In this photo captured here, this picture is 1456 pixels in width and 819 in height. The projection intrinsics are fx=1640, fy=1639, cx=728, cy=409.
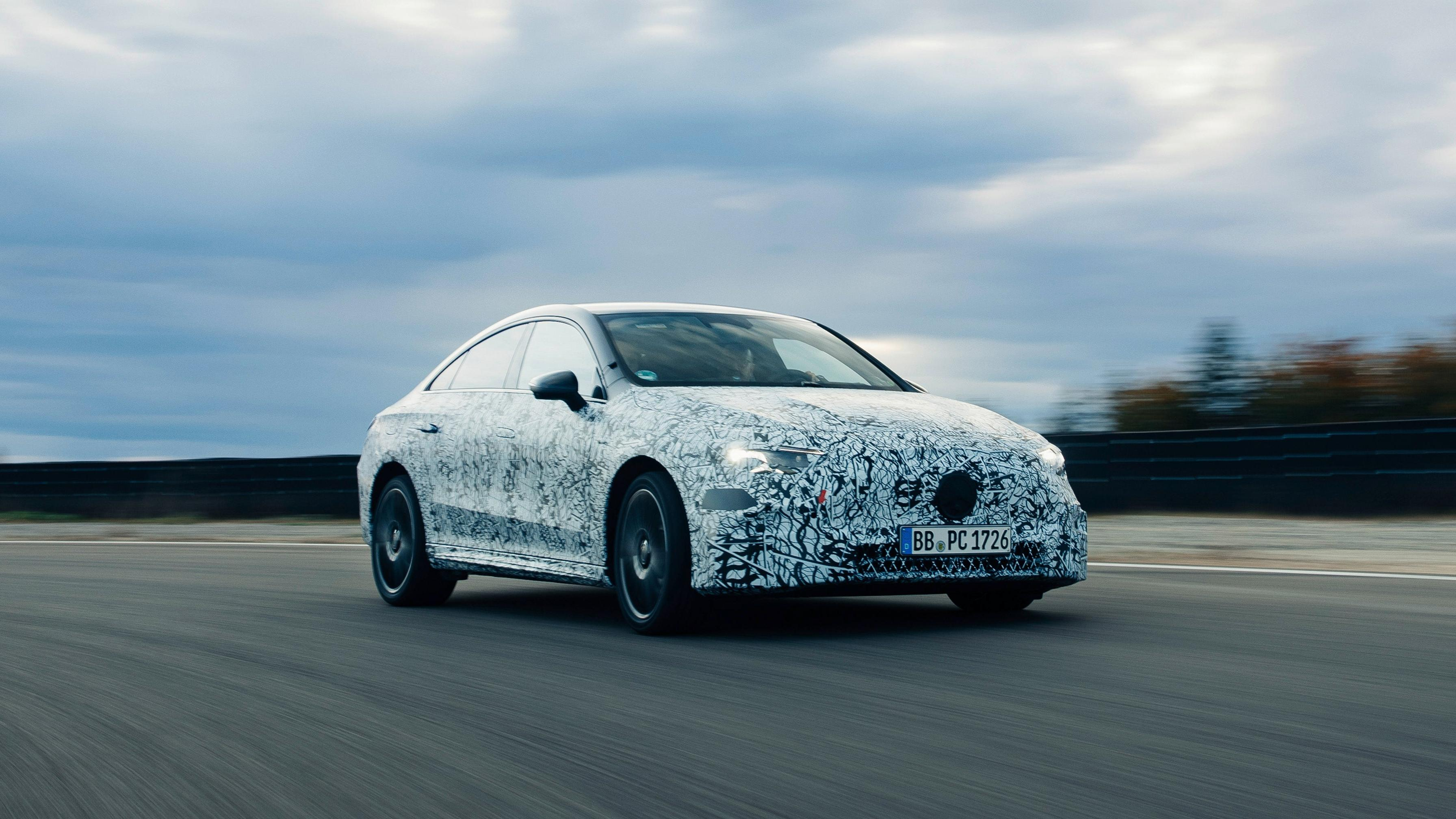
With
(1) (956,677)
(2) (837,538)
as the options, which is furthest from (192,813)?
(2) (837,538)

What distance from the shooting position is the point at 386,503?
31.5ft

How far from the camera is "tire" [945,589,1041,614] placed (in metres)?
7.95

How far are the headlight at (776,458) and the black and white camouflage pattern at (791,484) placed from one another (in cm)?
2

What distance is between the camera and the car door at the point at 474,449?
8.47 meters

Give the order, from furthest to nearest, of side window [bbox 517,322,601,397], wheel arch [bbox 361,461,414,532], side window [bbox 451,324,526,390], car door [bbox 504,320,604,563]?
1. wheel arch [bbox 361,461,414,532]
2. side window [bbox 451,324,526,390]
3. side window [bbox 517,322,601,397]
4. car door [bbox 504,320,604,563]

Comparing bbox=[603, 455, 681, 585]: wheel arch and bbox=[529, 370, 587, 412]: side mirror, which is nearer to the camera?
bbox=[603, 455, 681, 585]: wheel arch

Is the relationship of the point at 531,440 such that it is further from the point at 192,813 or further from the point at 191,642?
the point at 192,813

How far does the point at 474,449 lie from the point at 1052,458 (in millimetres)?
3080

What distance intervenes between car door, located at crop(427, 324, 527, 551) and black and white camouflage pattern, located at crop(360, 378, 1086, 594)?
11cm

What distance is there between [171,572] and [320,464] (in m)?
9.29

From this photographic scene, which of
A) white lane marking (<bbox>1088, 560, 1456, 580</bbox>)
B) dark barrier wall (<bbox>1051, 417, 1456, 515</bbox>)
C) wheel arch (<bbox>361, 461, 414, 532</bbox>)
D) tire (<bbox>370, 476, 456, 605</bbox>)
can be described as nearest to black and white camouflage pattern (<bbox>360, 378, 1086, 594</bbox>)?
tire (<bbox>370, 476, 456, 605</bbox>)

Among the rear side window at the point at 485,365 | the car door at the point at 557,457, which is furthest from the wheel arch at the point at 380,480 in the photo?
the car door at the point at 557,457

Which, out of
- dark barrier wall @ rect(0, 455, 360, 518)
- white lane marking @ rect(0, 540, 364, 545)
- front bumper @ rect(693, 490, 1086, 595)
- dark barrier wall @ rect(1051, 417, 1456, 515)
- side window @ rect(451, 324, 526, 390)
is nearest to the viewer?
front bumper @ rect(693, 490, 1086, 595)

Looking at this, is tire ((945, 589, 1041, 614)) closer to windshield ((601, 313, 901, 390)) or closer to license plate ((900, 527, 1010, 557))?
license plate ((900, 527, 1010, 557))
